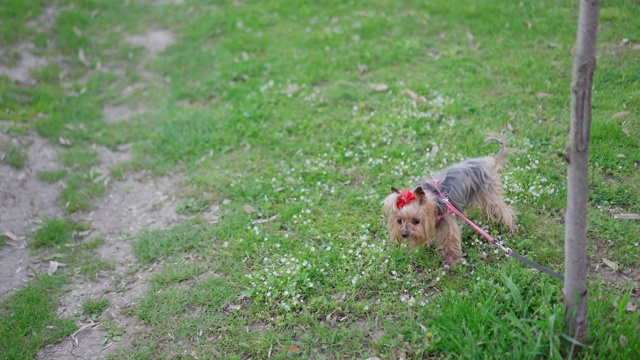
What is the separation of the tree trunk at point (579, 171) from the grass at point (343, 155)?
0.17 m

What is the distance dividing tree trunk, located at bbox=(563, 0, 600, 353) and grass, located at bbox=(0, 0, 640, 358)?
17cm

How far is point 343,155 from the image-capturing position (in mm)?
7520

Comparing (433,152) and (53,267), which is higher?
(433,152)

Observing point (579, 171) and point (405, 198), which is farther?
point (405, 198)

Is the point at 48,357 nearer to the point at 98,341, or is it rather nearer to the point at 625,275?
the point at 98,341

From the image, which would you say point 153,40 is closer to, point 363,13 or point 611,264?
point 363,13

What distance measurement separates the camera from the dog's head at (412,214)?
199 inches

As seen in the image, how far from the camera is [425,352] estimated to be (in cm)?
455

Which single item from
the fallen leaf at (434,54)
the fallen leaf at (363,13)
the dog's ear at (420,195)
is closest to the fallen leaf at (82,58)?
the fallen leaf at (363,13)

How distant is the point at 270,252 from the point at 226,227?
34.7 inches

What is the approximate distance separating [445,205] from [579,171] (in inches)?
66.8

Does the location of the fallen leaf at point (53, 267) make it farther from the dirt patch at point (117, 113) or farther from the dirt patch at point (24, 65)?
the dirt patch at point (24, 65)

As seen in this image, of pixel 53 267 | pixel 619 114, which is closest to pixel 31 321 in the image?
pixel 53 267

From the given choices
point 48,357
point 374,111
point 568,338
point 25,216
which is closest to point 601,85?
point 374,111
